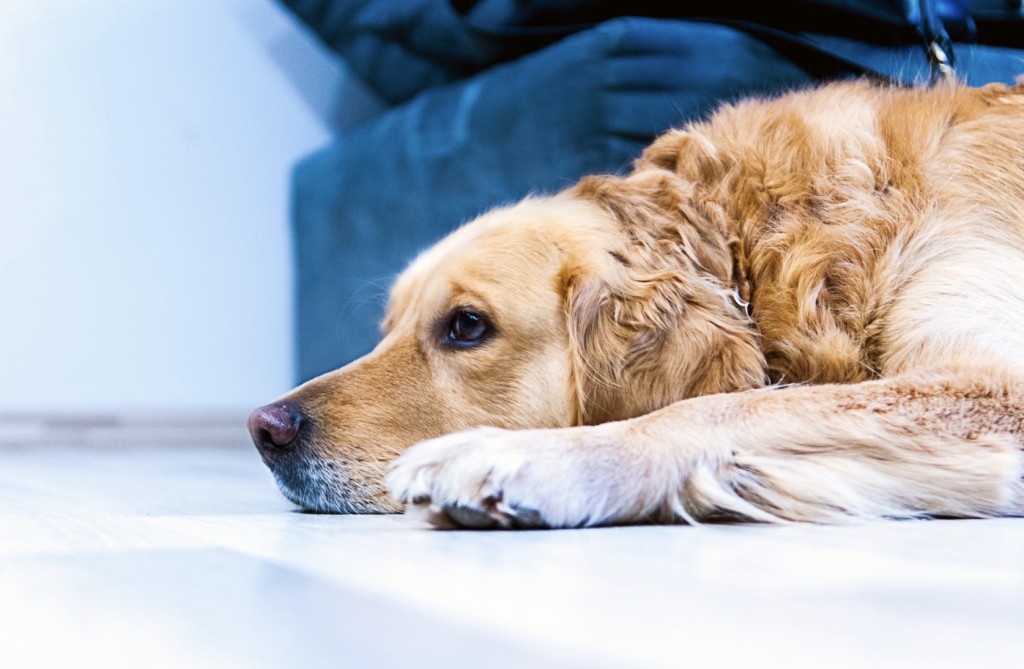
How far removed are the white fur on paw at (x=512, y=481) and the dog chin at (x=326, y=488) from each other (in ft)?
0.74

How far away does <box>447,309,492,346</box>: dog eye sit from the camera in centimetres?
143

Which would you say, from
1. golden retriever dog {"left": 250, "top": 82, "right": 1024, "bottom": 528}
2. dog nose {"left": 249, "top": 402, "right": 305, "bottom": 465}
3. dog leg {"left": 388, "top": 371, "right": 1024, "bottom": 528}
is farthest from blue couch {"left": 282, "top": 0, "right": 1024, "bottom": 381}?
dog nose {"left": 249, "top": 402, "right": 305, "bottom": 465}

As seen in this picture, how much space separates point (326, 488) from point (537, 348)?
35 centimetres

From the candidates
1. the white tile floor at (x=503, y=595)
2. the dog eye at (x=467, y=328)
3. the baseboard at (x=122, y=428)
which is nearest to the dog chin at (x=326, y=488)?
the white tile floor at (x=503, y=595)

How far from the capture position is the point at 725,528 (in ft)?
3.48

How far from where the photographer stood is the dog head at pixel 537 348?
4.33ft

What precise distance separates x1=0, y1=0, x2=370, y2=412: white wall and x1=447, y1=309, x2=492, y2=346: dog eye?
7.37ft

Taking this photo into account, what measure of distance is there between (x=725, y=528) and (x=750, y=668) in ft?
1.91

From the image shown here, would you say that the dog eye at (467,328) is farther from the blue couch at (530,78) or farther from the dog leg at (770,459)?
the blue couch at (530,78)

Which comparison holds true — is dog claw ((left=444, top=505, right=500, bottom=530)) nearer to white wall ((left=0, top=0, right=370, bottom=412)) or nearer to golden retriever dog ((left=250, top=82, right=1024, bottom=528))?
golden retriever dog ((left=250, top=82, right=1024, bottom=528))

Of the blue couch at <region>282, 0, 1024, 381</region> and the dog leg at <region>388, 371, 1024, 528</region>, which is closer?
the dog leg at <region>388, 371, 1024, 528</region>

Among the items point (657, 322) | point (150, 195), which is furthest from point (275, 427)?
point (150, 195)

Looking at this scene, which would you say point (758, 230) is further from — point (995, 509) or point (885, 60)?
point (885, 60)

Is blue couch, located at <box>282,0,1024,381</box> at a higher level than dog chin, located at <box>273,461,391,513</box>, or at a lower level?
higher
